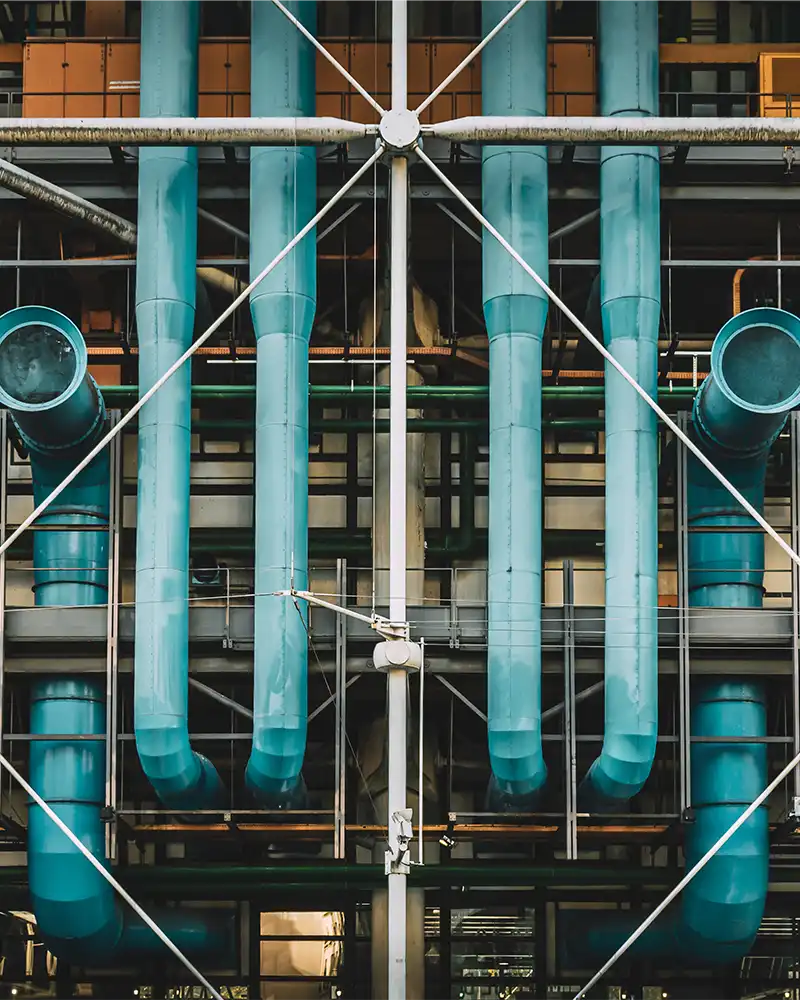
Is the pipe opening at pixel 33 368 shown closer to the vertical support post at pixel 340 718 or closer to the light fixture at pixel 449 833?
the vertical support post at pixel 340 718

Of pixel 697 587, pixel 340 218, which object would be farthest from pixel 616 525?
pixel 340 218

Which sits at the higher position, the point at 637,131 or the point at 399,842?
the point at 637,131

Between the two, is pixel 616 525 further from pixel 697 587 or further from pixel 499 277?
pixel 499 277

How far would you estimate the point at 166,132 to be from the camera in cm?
2261

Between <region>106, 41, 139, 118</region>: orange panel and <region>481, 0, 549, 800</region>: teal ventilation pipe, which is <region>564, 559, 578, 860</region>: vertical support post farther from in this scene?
<region>106, 41, 139, 118</region>: orange panel

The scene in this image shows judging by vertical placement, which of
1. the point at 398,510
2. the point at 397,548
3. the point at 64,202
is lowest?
the point at 397,548

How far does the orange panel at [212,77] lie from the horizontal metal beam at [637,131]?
4838 mm

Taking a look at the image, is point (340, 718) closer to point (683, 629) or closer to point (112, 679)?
point (112, 679)

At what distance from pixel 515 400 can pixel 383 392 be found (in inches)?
101

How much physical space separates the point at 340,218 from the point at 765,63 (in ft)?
20.7

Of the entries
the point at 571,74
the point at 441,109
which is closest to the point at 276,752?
the point at 441,109

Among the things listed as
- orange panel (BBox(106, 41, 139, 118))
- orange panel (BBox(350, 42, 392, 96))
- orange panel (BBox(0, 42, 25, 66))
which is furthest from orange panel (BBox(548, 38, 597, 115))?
orange panel (BBox(0, 42, 25, 66))

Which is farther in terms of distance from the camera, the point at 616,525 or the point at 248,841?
the point at 248,841

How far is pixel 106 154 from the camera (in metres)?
25.1
